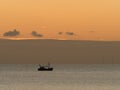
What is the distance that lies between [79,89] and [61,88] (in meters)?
5.43

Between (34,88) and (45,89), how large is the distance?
3.19 metres

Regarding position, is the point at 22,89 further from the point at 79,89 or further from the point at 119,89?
the point at 119,89

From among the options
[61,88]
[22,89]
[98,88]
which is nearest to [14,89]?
[22,89]

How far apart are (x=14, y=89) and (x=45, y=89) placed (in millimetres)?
7269

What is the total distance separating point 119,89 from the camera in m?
121

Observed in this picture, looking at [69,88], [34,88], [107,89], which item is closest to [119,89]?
[107,89]

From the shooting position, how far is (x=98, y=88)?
123812mm

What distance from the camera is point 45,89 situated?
121812 mm

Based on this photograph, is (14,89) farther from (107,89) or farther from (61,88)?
(107,89)

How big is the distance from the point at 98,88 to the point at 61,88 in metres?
8.90

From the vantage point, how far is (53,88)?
125062 millimetres

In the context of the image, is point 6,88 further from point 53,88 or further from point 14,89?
point 53,88

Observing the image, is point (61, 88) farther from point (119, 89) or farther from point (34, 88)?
point (119, 89)

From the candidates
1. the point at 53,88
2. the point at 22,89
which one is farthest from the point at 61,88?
the point at 22,89
